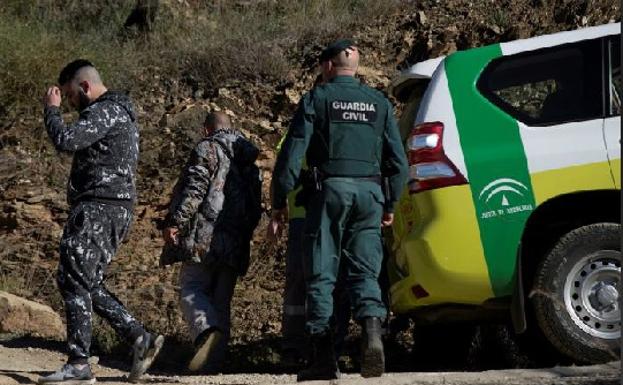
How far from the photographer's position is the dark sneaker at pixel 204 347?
7.86 metres

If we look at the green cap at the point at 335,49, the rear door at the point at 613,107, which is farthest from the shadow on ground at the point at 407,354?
the green cap at the point at 335,49

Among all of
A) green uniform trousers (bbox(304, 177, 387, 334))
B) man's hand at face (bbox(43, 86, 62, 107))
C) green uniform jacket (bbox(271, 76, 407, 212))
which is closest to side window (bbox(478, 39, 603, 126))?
green uniform jacket (bbox(271, 76, 407, 212))

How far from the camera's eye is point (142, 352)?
7180mm

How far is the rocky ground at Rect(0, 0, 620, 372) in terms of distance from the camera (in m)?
10.6

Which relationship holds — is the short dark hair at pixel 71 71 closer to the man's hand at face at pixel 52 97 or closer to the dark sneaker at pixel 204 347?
Answer: the man's hand at face at pixel 52 97

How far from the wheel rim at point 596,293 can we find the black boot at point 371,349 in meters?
1.10

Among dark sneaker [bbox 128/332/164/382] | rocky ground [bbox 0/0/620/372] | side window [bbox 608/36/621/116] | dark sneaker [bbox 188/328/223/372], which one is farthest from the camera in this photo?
rocky ground [bbox 0/0/620/372]

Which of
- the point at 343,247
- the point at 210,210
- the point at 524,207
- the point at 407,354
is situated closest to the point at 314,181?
the point at 343,247

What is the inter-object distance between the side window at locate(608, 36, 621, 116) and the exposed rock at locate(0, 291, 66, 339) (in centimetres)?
441

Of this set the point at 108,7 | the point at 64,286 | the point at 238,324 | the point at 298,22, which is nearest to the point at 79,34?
the point at 108,7

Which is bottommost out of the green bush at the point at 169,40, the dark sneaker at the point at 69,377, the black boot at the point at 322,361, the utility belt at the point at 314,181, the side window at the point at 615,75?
the dark sneaker at the point at 69,377

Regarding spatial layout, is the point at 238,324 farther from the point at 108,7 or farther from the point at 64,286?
the point at 108,7

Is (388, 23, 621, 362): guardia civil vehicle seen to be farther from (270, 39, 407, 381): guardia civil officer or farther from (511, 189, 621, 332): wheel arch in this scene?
(270, 39, 407, 381): guardia civil officer

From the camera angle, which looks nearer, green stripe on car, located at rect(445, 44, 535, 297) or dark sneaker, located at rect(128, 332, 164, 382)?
green stripe on car, located at rect(445, 44, 535, 297)
